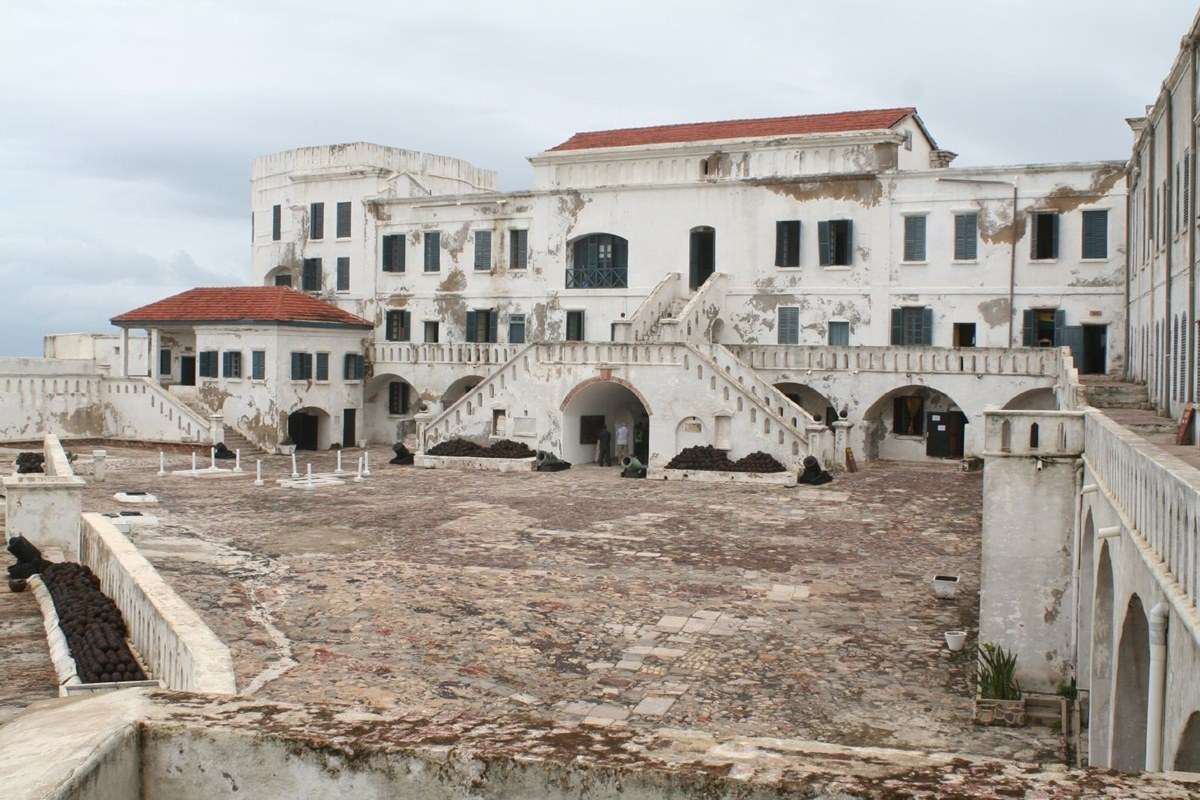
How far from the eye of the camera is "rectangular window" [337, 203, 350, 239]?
179 ft

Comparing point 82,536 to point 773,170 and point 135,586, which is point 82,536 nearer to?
point 135,586

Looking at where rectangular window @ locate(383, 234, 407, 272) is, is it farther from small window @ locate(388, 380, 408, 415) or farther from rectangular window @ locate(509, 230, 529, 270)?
rectangular window @ locate(509, 230, 529, 270)

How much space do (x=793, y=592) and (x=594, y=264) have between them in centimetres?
2862

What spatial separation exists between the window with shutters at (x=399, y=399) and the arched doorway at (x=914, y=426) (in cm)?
2064

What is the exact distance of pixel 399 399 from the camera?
52.4 meters

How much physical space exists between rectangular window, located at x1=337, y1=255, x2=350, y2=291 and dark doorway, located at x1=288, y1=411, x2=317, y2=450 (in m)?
6.97

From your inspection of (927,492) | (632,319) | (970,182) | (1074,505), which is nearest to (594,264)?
(632,319)

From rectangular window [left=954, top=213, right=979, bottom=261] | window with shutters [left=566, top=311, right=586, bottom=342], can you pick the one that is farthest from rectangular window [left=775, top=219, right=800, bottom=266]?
window with shutters [left=566, top=311, right=586, bottom=342]

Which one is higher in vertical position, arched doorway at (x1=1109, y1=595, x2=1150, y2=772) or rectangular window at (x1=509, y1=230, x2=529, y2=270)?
rectangular window at (x1=509, y1=230, x2=529, y2=270)

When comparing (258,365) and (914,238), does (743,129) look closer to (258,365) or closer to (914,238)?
(914,238)

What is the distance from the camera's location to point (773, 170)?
4594 cm

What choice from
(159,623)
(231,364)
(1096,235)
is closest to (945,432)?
(1096,235)

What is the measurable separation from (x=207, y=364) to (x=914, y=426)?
28508 mm

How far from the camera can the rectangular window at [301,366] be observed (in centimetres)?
4834
